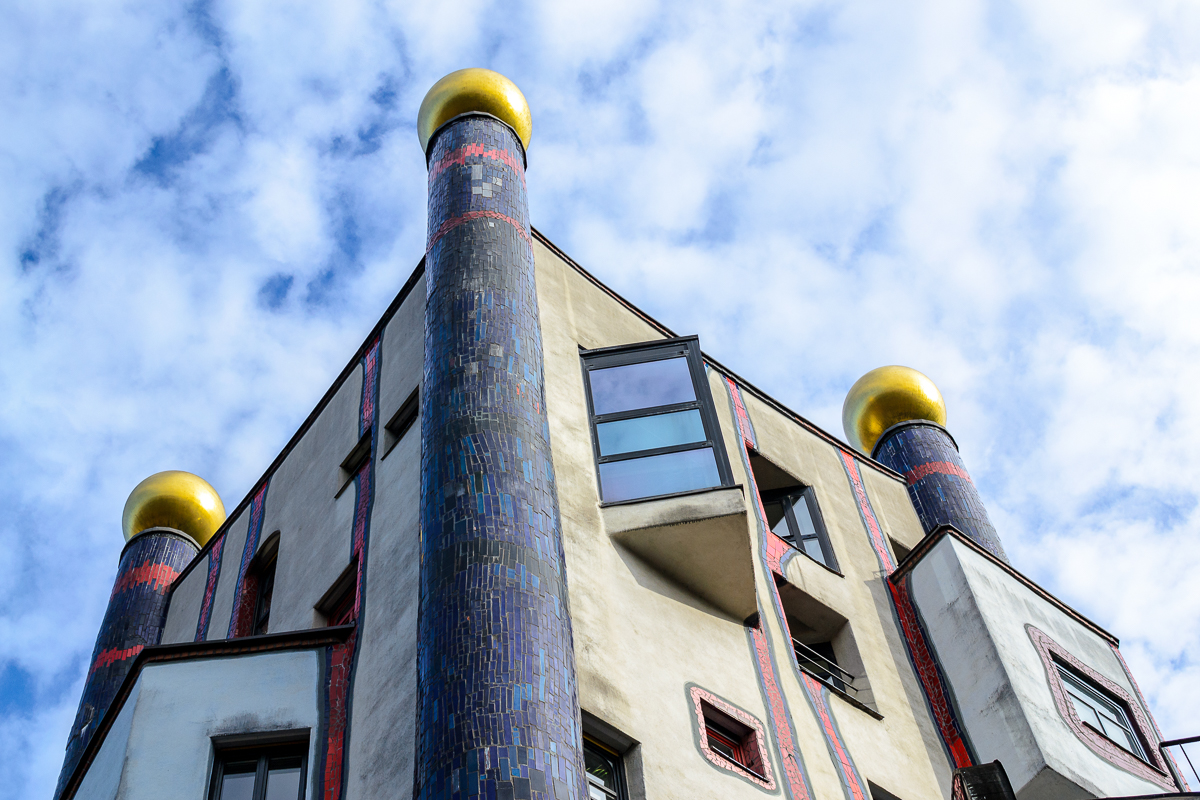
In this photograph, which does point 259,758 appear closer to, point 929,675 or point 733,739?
point 733,739

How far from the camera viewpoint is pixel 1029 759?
32.8 feet

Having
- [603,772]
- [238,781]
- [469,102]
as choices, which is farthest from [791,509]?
[238,781]

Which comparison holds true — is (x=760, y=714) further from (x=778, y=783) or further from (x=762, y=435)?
(x=762, y=435)

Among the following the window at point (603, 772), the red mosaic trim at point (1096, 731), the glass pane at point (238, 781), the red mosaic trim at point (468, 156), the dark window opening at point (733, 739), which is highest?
the red mosaic trim at point (468, 156)

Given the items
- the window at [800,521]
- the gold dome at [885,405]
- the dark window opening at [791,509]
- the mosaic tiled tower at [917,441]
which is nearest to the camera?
the window at [800,521]

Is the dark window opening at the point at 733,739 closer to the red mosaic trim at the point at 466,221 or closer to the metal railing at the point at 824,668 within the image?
the metal railing at the point at 824,668

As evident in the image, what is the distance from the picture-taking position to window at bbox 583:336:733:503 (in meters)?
10.1

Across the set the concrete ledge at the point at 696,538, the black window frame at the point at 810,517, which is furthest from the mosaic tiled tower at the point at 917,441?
the concrete ledge at the point at 696,538

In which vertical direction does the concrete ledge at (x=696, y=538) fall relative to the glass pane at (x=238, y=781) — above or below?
above

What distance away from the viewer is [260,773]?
8203mm

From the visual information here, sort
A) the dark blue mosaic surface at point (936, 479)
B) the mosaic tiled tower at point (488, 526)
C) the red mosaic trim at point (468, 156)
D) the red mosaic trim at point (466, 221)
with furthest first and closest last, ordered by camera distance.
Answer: the dark blue mosaic surface at point (936, 479), the red mosaic trim at point (468, 156), the red mosaic trim at point (466, 221), the mosaic tiled tower at point (488, 526)

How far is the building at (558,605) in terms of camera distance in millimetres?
7766

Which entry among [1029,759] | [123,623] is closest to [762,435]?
[1029,759]

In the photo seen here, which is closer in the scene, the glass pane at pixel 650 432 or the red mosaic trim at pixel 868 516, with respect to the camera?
the glass pane at pixel 650 432
